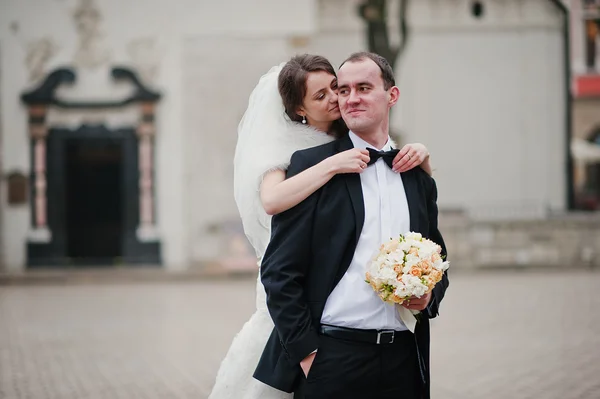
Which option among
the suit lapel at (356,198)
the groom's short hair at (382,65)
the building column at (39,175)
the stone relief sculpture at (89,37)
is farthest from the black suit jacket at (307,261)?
the stone relief sculpture at (89,37)

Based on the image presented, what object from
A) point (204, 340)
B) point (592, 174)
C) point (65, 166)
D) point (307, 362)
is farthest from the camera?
point (592, 174)

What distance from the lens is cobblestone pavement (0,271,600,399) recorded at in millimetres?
8023

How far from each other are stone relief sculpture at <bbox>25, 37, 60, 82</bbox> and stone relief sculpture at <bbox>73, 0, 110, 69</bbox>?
0.57 metres

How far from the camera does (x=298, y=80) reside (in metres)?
3.96

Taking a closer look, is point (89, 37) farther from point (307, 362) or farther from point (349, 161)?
point (307, 362)

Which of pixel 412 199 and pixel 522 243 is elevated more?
pixel 412 199

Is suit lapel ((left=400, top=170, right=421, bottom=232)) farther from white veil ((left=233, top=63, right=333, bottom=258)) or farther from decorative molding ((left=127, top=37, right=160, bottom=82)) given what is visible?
decorative molding ((left=127, top=37, right=160, bottom=82))

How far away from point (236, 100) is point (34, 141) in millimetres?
4527

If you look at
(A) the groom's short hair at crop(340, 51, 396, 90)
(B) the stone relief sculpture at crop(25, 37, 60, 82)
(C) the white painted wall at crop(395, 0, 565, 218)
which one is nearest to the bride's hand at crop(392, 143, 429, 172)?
(A) the groom's short hair at crop(340, 51, 396, 90)

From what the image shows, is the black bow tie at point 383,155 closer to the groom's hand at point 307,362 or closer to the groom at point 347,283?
the groom at point 347,283

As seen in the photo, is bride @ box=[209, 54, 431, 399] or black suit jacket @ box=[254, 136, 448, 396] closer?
black suit jacket @ box=[254, 136, 448, 396]

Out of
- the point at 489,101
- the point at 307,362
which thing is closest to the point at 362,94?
the point at 307,362

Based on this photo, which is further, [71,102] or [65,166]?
[65,166]

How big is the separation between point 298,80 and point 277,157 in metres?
0.33
